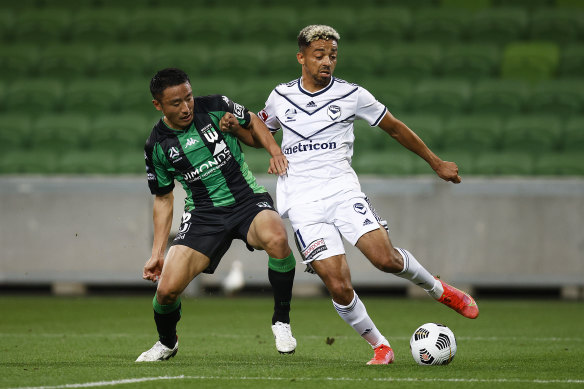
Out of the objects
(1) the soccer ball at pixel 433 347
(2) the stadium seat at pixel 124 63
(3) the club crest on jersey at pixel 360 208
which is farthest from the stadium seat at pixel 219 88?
(1) the soccer ball at pixel 433 347

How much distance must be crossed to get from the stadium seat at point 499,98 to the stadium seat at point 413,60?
0.94 metres

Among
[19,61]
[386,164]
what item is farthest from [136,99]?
[386,164]

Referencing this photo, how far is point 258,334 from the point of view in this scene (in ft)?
26.5

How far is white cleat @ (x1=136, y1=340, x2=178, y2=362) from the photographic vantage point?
607 cm

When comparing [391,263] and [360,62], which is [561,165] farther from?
[391,263]

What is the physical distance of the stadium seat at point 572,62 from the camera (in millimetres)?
13781

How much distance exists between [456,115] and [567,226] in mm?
2607

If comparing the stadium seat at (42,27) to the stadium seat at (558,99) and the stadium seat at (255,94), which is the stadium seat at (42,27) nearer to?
the stadium seat at (255,94)

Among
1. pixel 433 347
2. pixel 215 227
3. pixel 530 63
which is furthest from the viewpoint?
pixel 530 63

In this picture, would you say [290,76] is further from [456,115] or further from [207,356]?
[207,356]

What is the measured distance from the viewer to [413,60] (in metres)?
13.9

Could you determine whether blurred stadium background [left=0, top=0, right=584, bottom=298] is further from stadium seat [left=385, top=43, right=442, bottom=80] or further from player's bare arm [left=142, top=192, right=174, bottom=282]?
player's bare arm [left=142, top=192, right=174, bottom=282]

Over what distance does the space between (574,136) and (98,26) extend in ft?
25.7

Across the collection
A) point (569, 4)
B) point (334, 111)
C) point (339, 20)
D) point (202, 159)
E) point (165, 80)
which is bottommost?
point (202, 159)
